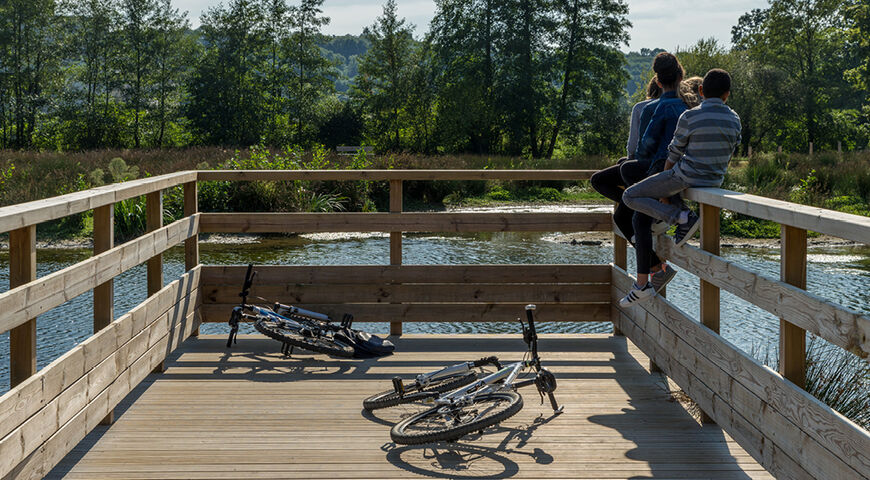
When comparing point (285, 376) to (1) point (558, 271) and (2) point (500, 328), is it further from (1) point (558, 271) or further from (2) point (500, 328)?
(2) point (500, 328)

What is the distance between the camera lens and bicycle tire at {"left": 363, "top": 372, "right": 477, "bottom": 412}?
4.52 meters

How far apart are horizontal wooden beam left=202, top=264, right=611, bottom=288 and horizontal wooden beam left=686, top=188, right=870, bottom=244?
2.37 meters

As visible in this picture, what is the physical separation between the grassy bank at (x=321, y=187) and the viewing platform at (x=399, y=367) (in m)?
10.5

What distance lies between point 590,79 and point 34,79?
104ft

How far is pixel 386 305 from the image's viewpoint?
6.47 m

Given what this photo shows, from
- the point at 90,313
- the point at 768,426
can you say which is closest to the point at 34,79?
the point at 90,313

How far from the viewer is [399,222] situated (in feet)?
21.0

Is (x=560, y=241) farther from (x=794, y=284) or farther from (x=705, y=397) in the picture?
(x=794, y=284)

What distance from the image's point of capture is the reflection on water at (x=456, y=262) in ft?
29.7

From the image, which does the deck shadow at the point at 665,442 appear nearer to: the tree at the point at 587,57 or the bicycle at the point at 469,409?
the bicycle at the point at 469,409

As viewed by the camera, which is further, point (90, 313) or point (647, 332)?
point (90, 313)

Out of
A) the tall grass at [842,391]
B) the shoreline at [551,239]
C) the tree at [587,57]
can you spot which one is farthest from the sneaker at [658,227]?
the tree at [587,57]

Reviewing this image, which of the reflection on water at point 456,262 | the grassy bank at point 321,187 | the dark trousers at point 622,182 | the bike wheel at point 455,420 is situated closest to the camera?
the bike wheel at point 455,420

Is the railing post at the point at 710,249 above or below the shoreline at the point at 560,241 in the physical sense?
above
